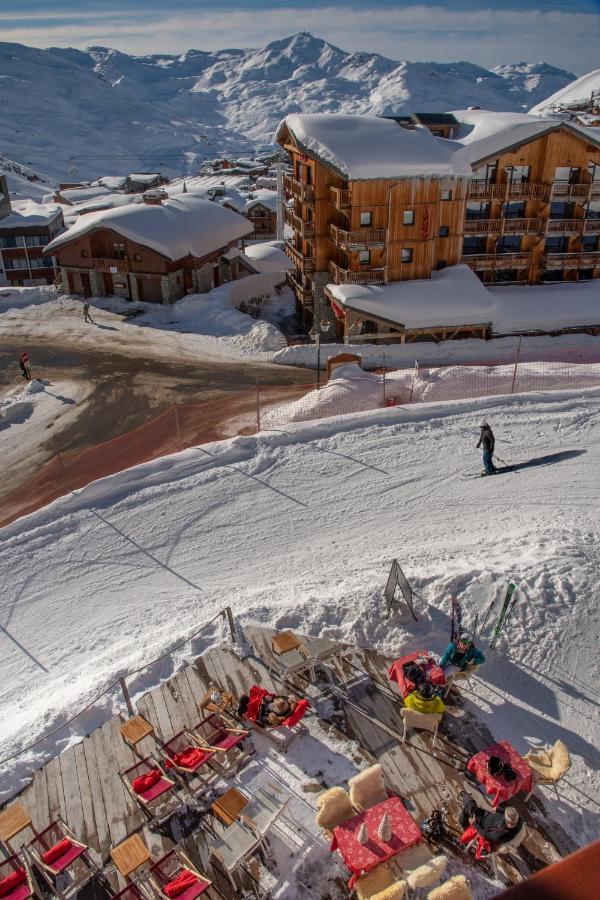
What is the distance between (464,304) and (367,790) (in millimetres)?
29195

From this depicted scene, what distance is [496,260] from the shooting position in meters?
37.6

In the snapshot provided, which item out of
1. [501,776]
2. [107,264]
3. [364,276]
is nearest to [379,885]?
[501,776]

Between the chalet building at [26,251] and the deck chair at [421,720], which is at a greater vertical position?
the deck chair at [421,720]

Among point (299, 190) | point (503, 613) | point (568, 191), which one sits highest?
point (568, 191)

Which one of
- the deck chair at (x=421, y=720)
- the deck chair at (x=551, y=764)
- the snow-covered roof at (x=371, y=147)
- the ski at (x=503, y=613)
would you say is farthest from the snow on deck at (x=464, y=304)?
the deck chair at (x=551, y=764)

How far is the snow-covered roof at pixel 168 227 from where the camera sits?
42.5 metres

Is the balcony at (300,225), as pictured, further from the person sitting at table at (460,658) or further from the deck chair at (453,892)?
the deck chair at (453,892)

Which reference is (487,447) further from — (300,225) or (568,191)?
(300,225)

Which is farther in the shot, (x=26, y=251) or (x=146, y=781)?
(x=26, y=251)

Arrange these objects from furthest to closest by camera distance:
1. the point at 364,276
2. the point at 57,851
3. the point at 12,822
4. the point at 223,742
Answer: the point at 364,276, the point at 223,742, the point at 12,822, the point at 57,851

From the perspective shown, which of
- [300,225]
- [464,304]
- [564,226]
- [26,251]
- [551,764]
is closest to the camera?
[551,764]

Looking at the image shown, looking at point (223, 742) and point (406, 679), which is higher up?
point (406, 679)

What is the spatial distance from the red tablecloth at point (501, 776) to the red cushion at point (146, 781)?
4.71 metres

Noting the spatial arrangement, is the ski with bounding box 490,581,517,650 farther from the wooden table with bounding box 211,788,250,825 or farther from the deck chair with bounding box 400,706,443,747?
the wooden table with bounding box 211,788,250,825
